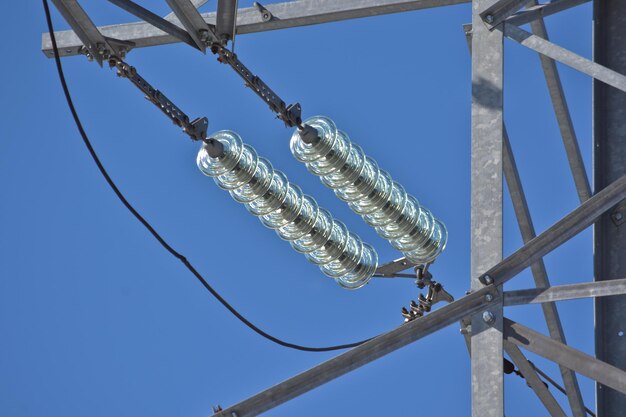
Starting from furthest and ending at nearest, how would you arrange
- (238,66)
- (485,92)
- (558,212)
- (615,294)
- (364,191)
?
(558,212) < (364,191) < (238,66) < (485,92) < (615,294)

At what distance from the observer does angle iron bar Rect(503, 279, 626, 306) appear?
8.59 meters

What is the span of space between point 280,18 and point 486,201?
9.07 ft

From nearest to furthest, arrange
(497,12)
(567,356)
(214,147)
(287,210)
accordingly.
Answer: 1. (567,356)
2. (497,12)
3. (214,147)
4. (287,210)

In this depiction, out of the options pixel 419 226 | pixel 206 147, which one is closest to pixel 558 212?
pixel 419 226

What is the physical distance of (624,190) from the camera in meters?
8.84

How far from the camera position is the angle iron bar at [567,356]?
333 inches

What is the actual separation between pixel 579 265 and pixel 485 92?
15.4 metres

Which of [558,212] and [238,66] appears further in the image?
[558,212]

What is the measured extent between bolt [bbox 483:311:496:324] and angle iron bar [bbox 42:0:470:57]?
8.69ft

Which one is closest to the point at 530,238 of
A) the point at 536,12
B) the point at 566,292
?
the point at 536,12

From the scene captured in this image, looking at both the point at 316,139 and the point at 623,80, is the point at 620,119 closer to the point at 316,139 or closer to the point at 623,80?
the point at 623,80

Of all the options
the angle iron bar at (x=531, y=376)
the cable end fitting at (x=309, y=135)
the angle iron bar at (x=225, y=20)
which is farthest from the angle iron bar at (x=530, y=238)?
the angle iron bar at (x=225, y=20)

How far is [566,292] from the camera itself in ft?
28.5

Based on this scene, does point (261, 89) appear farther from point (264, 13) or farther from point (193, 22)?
point (264, 13)
